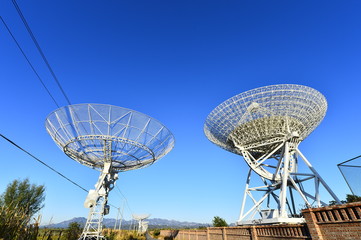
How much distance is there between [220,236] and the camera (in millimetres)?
18281

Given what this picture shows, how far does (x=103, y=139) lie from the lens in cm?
1691

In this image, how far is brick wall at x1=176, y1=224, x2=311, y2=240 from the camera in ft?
32.2

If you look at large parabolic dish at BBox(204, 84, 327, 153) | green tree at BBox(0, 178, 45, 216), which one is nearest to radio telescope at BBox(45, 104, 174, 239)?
large parabolic dish at BBox(204, 84, 327, 153)

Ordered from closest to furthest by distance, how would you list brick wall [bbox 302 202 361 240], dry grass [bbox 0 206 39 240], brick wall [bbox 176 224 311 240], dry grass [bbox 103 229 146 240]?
dry grass [bbox 0 206 39 240]
brick wall [bbox 302 202 361 240]
brick wall [bbox 176 224 311 240]
dry grass [bbox 103 229 146 240]

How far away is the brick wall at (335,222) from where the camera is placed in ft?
22.3

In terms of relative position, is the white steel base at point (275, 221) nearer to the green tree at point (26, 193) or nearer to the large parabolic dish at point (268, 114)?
the large parabolic dish at point (268, 114)

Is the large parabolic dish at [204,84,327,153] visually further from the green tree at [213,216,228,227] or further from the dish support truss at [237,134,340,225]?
the green tree at [213,216,228,227]

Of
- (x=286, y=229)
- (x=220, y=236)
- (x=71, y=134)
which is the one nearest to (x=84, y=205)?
(x=71, y=134)

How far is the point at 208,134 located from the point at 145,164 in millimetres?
11367

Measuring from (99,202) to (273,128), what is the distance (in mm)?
20769

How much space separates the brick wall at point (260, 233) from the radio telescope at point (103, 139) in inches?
369

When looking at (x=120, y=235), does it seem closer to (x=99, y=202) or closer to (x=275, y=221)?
(x=99, y=202)

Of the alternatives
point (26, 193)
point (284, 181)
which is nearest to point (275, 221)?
point (284, 181)

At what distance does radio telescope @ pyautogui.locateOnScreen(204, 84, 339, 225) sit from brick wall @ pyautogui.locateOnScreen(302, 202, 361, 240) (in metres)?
13.2
